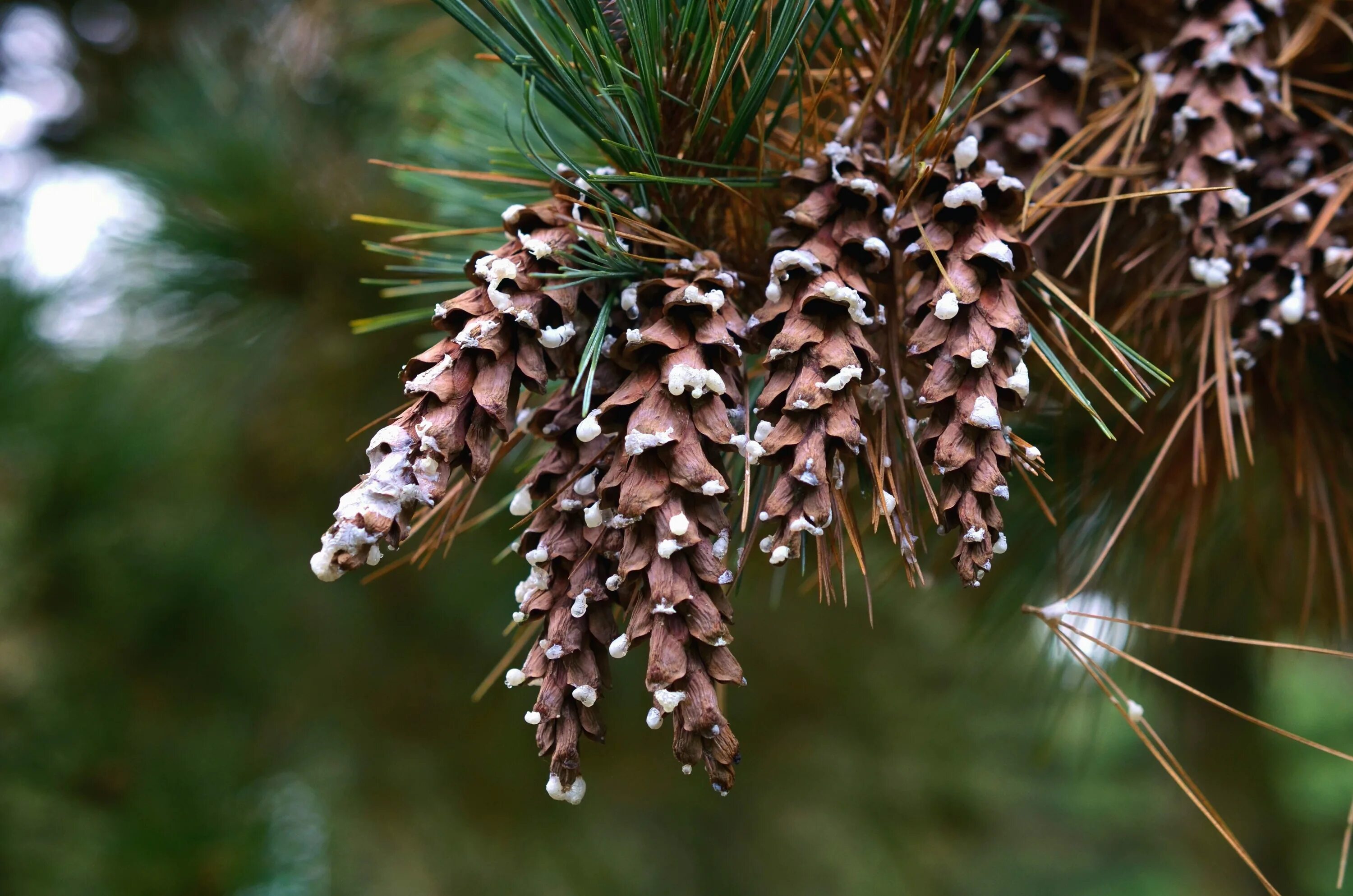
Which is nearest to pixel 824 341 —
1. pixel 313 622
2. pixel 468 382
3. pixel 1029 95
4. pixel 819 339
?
pixel 819 339

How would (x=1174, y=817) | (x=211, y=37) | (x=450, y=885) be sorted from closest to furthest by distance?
(x=450, y=885), (x=211, y=37), (x=1174, y=817)

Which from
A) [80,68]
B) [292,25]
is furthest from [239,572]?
[80,68]

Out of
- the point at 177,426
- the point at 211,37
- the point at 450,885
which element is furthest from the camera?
the point at 211,37

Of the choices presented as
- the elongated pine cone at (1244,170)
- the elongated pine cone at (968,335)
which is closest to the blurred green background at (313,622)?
the elongated pine cone at (1244,170)

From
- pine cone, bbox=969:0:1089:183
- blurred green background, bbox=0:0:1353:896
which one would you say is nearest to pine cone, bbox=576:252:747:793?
pine cone, bbox=969:0:1089:183

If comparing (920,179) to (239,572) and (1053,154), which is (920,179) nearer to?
(1053,154)

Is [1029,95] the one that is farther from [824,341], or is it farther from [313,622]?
[313,622]

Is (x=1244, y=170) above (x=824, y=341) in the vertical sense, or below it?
above

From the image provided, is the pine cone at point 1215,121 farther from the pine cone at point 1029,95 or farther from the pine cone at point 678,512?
the pine cone at point 678,512
